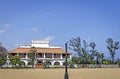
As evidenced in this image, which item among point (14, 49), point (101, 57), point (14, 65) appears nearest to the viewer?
point (14, 65)

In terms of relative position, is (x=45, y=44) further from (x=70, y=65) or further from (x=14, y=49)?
(x=70, y=65)

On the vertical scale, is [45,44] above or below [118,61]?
above

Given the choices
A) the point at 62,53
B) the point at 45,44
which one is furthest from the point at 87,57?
the point at 45,44

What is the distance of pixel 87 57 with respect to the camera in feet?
246

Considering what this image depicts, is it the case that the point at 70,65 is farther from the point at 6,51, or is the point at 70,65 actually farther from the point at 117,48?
the point at 6,51

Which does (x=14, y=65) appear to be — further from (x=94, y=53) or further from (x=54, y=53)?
(x=94, y=53)

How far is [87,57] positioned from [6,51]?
23.5m

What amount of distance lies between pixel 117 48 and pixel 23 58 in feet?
87.2

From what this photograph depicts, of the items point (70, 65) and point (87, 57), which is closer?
point (70, 65)

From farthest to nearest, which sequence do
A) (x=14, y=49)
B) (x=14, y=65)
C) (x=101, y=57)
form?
(x=14, y=49) → (x=101, y=57) → (x=14, y=65)

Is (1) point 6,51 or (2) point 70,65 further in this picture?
(1) point 6,51

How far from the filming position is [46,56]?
79.6 metres

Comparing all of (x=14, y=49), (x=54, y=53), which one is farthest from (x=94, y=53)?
(x=14, y=49)

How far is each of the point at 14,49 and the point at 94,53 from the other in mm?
24111
